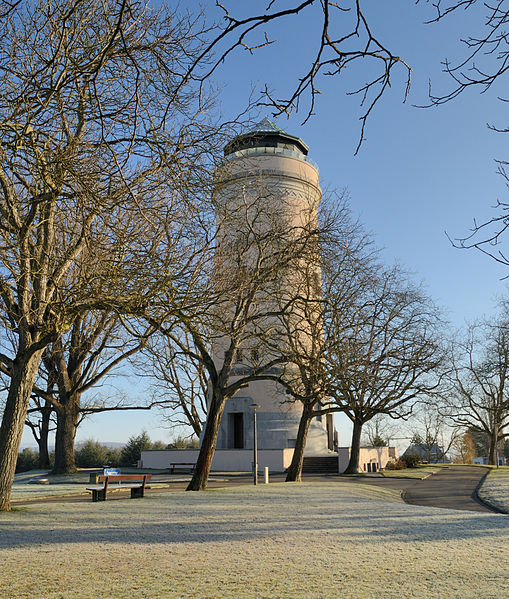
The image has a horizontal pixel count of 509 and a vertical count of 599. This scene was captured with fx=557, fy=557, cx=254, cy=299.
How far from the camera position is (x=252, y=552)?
8.29 metres

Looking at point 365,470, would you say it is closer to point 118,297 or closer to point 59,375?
point 59,375

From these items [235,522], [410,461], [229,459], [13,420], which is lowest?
[410,461]

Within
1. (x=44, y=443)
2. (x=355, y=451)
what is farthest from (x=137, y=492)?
(x=44, y=443)

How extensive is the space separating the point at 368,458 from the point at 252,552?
2991cm

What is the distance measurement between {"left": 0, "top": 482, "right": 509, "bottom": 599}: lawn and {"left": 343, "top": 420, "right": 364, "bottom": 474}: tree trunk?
18919mm

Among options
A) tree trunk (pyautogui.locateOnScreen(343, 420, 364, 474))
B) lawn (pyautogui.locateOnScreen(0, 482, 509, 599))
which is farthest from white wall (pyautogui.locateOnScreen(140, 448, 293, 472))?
lawn (pyautogui.locateOnScreen(0, 482, 509, 599))

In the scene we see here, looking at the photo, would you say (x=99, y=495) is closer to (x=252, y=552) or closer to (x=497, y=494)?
(x=252, y=552)

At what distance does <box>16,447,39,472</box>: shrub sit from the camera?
4281cm

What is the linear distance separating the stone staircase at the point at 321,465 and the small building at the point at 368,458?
2.84 ft

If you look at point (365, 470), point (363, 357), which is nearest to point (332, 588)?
point (363, 357)

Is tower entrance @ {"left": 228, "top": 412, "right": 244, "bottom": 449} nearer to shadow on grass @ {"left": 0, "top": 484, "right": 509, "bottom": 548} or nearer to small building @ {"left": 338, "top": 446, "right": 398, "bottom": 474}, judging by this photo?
small building @ {"left": 338, "top": 446, "right": 398, "bottom": 474}

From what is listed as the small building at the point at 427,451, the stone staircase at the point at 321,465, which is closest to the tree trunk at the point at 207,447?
the stone staircase at the point at 321,465

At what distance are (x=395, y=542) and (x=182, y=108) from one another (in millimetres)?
7903

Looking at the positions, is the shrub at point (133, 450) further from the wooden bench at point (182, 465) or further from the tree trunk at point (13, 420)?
the tree trunk at point (13, 420)
